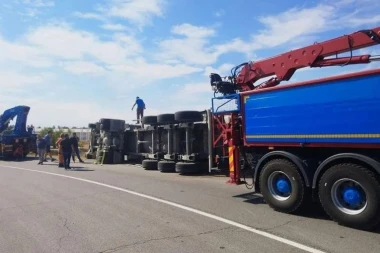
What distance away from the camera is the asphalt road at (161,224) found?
5070 mm

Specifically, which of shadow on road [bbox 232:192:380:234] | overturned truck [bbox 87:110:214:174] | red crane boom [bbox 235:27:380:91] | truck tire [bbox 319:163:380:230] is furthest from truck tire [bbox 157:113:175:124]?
truck tire [bbox 319:163:380:230]

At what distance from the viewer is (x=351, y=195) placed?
5.88 metres

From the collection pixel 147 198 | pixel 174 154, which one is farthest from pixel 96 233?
pixel 174 154

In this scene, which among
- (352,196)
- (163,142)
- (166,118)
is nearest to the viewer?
(352,196)

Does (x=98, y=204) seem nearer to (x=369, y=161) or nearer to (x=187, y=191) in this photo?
(x=187, y=191)

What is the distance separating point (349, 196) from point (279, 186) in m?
1.45

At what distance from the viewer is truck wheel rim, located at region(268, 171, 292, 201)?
696 cm

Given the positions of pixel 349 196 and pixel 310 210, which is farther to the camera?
pixel 310 210

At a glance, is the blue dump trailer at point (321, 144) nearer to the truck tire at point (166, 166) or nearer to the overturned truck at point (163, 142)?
the overturned truck at point (163, 142)

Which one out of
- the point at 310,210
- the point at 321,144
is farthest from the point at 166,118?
the point at 321,144

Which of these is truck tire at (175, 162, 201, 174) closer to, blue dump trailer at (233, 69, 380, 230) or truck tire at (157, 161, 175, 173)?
truck tire at (157, 161, 175, 173)

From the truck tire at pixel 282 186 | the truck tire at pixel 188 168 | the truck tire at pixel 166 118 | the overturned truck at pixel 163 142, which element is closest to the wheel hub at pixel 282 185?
the truck tire at pixel 282 186

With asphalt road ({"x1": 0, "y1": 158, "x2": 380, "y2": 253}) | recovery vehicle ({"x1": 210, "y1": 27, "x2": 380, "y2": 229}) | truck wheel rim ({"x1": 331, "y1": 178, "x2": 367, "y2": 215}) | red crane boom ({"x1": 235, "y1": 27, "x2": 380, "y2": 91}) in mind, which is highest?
red crane boom ({"x1": 235, "y1": 27, "x2": 380, "y2": 91})

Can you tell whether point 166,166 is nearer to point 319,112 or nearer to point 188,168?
point 188,168
